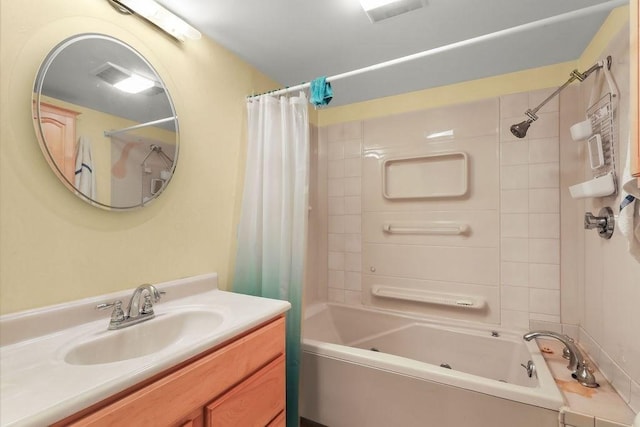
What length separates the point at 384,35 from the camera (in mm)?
1525

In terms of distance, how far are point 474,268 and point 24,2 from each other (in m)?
2.61

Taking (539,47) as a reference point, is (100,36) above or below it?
below

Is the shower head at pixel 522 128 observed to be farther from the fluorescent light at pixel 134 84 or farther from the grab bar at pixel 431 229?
the fluorescent light at pixel 134 84

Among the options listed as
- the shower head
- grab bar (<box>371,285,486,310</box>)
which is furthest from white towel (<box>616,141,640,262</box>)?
grab bar (<box>371,285,486,310</box>)

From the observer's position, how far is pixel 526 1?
1.28 meters

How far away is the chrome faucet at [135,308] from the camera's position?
3.26 feet

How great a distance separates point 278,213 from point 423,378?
3.68 feet

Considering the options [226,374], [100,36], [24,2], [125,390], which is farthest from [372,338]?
[24,2]

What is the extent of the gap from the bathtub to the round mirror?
128 centimetres

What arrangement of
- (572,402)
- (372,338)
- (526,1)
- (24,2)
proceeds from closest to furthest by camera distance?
(24,2)
(572,402)
(526,1)
(372,338)

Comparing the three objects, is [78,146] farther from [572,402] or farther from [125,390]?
[572,402]

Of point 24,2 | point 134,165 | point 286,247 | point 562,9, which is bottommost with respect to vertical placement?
point 286,247

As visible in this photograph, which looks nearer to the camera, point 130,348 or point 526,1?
point 130,348

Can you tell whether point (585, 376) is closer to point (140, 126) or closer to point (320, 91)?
point (320, 91)
